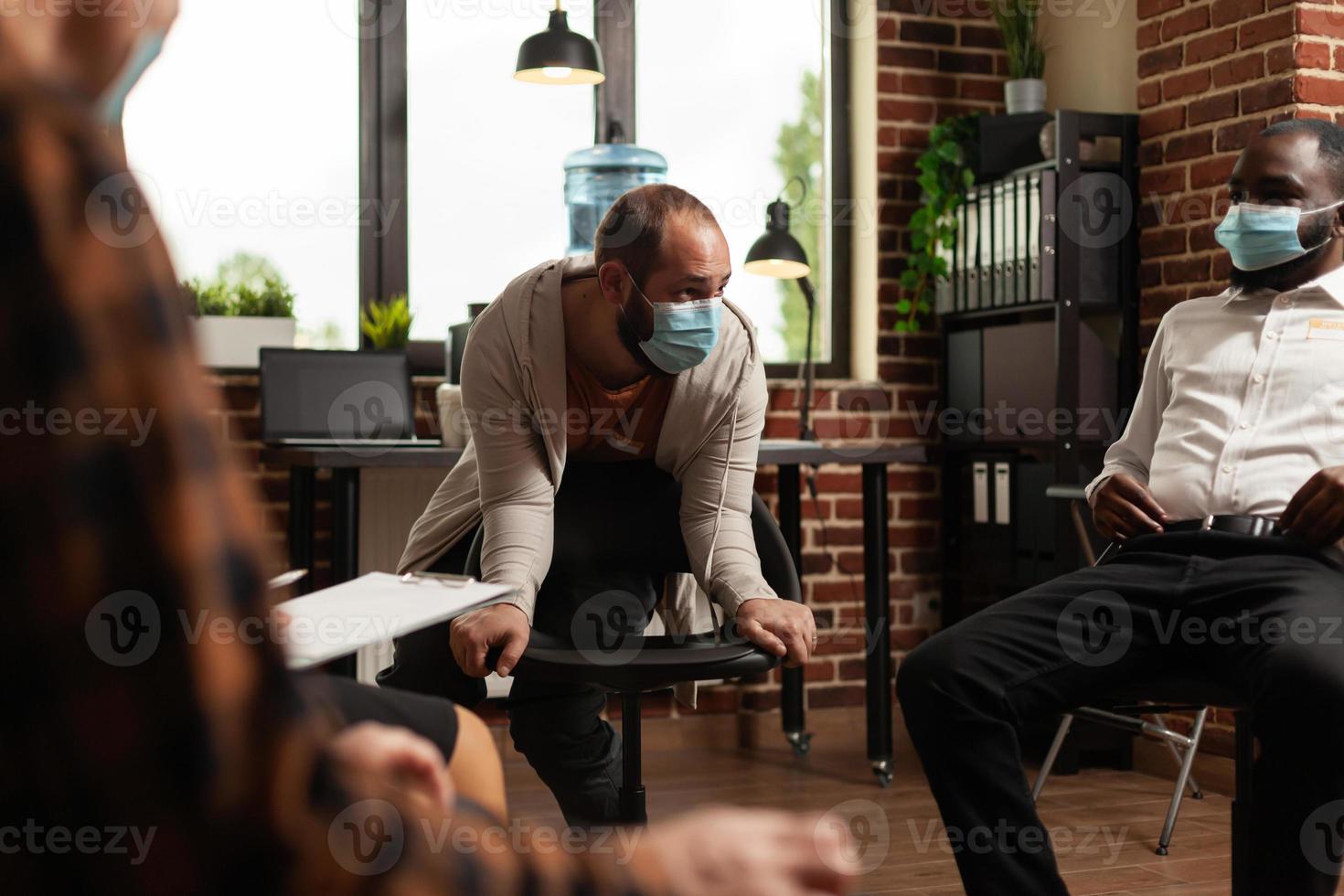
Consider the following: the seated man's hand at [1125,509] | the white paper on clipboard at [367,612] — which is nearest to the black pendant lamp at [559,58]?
the seated man's hand at [1125,509]

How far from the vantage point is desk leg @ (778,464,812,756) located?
348 cm

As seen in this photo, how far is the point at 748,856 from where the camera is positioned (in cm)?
54

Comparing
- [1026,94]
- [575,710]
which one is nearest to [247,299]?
[575,710]

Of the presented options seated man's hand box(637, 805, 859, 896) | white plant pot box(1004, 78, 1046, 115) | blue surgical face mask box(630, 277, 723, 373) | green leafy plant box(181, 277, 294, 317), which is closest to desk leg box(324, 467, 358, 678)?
green leafy plant box(181, 277, 294, 317)

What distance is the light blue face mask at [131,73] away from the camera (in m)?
0.41

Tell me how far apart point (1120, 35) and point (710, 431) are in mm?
2248

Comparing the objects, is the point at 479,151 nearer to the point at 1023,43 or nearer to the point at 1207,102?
the point at 1023,43

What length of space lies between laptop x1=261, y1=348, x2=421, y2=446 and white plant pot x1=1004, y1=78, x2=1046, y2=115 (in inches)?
76.8

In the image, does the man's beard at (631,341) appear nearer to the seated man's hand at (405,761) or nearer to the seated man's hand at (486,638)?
the seated man's hand at (486,638)

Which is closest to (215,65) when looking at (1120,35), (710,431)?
(710,431)

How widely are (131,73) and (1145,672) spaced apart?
5.77 feet

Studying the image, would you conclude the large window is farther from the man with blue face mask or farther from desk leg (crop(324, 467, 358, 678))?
the man with blue face mask

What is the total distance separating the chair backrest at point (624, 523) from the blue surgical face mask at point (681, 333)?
17cm

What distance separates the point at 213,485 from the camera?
14.6 inches
